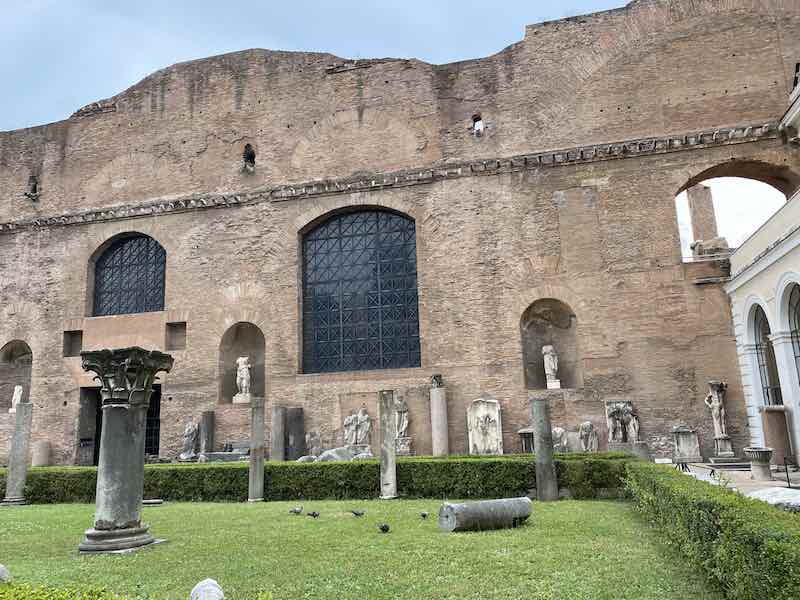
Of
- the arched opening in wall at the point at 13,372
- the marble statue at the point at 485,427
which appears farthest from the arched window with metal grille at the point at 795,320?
the arched opening in wall at the point at 13,372

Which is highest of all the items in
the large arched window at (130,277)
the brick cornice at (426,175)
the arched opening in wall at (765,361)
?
the brick cornice at (426,175)

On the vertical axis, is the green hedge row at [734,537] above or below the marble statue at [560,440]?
below

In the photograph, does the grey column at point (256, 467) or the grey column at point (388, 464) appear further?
the grey column at point (256, 467)

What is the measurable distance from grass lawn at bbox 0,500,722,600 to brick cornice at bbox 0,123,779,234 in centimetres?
1084

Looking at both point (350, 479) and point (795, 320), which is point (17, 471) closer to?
point (350, 479)

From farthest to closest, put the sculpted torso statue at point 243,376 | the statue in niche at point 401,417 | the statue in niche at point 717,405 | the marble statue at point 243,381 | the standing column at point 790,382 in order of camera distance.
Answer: the sculpted torso statue at point 243,376, the marble statue at point 243,381, the statue in niche at point 401,417, the statue in niche at point 717,405, the standing column at point 790,382

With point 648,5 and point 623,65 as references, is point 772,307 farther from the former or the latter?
point 648,5

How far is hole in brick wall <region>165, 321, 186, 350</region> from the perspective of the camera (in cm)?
1966

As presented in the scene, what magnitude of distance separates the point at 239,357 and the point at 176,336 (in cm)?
205

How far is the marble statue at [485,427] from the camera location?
53.6 feet

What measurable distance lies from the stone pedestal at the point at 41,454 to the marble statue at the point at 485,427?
1255 centimetres

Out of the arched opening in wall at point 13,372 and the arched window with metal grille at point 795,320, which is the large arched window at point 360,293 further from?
the arched opening in wall at point 13,372

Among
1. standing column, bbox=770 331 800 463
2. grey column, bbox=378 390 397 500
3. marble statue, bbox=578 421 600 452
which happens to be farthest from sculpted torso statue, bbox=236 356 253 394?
standing column, bbox=770 331 800 463

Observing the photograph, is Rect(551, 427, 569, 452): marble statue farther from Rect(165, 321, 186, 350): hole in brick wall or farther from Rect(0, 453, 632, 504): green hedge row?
Rect(165, 321, 186, 350): hole in brick wall
